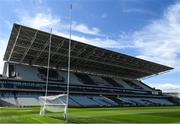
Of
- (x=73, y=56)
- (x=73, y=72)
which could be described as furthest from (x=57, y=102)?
(x=73, y=72)

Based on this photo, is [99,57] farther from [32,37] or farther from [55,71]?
[32,37]

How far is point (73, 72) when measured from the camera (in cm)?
10794

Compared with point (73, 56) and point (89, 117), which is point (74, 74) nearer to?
point (73, 56)

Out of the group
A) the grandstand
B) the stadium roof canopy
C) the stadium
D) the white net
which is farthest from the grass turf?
the grandstand

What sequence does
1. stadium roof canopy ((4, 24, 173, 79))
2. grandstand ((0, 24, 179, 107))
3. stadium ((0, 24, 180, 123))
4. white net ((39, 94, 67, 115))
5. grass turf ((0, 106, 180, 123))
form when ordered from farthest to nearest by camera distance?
grandstand ((0, 24, 179, 107)), stadium ((0, 24, 180, 123)), stadium roof canopy ((4, 24, 173, 79)), white net ((39, 94, 67, 115)), grass turf ((0, 106, 180, 123))

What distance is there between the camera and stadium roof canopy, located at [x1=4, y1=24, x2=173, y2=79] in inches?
2876

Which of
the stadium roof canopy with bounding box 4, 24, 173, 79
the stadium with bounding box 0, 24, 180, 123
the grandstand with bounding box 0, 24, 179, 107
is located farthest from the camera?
the grandstand with bounding box 0, 24, 179, 107

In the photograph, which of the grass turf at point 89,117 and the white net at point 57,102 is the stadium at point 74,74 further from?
the white net at point 57,102

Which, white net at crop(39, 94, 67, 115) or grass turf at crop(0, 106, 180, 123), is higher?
white net at crop(39, 94, 67, 115)

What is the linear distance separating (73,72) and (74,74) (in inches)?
53.4

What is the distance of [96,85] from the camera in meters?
103

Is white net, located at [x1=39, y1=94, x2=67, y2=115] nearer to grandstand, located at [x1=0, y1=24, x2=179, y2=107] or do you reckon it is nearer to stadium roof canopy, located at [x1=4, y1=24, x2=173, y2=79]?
stadium roof canopy, located at [x1=4, y1=24, x2=173, y2=79]

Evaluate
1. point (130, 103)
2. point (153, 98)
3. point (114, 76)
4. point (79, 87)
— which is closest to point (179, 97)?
point (153, 98)

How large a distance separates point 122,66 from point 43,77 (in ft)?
103
